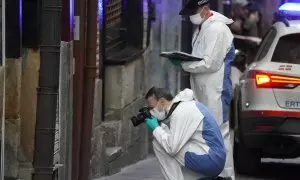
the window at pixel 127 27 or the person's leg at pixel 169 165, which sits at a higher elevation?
the window at pixel 127 27

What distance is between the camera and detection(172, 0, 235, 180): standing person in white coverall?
7.69 metres

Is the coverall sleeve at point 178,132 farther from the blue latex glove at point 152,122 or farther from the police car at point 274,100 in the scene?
the police car at point 274,100

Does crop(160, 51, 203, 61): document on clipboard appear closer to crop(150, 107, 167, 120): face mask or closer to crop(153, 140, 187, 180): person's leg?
crop(150, 107, 167, 120): face mask

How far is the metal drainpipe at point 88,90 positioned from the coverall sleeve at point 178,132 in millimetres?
1645

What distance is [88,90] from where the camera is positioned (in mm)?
7719

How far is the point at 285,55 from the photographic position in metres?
9.24

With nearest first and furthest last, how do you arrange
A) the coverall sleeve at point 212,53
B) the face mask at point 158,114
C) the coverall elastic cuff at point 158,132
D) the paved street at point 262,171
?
the coverall elastic cuff at point 158,132 < the face mask at point 158,114 < the coverall sleeve at point 212,53 < the paved street at point 262,171

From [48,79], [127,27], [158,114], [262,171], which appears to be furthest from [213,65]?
[127,27]

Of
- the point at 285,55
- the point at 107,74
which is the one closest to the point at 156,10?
the point at 107,74

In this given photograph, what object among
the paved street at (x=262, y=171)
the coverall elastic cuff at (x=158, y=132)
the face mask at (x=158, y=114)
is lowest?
the paved street at (x=262, y=171)

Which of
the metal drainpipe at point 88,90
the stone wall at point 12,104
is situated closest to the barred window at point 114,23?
the metal drainpipe at point 88,90

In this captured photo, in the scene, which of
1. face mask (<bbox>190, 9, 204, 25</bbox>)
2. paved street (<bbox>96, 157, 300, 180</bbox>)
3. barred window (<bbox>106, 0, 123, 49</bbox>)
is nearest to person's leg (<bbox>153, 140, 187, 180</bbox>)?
face mask (<bbox>190, 9, 204, 25</bbox>)

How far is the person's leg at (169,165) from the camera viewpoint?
609 centimetres

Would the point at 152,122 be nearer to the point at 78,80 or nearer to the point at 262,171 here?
the point at 78,80
